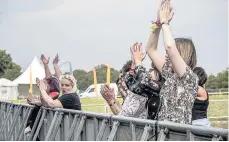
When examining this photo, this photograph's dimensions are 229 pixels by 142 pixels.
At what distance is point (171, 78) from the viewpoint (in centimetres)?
376

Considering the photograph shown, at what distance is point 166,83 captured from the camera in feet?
12.5

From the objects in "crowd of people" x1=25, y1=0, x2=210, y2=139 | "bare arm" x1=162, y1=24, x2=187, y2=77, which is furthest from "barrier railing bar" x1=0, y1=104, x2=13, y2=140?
"bare arm" x1=162, y1=24, x2=187, y2=77

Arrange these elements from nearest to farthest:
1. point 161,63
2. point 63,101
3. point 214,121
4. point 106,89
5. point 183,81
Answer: point 183,81 → point 161,63 → point 106,89 → point 63,101 → point 214,121

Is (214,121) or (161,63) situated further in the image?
(214,121)

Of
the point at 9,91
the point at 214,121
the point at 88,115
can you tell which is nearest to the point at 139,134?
the point at 88,115

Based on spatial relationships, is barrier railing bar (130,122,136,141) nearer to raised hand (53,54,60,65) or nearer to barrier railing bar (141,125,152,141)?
barrier railing bar (141,125,152,141)

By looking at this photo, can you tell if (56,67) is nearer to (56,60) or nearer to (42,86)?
(56,60)

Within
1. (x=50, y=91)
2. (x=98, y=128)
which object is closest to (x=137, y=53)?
(x=98, y=128)

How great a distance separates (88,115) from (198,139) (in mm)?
2070

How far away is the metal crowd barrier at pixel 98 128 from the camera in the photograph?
10.5 feet

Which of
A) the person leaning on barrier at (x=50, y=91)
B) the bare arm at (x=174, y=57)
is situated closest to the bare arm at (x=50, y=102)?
the person leaning on barrier at (x=50, y=91)

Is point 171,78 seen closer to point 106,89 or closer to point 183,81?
point 183,81

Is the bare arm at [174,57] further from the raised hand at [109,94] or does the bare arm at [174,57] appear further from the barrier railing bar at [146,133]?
the raised hand at [109,94]

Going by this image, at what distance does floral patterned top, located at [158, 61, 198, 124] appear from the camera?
3613 millimetres
